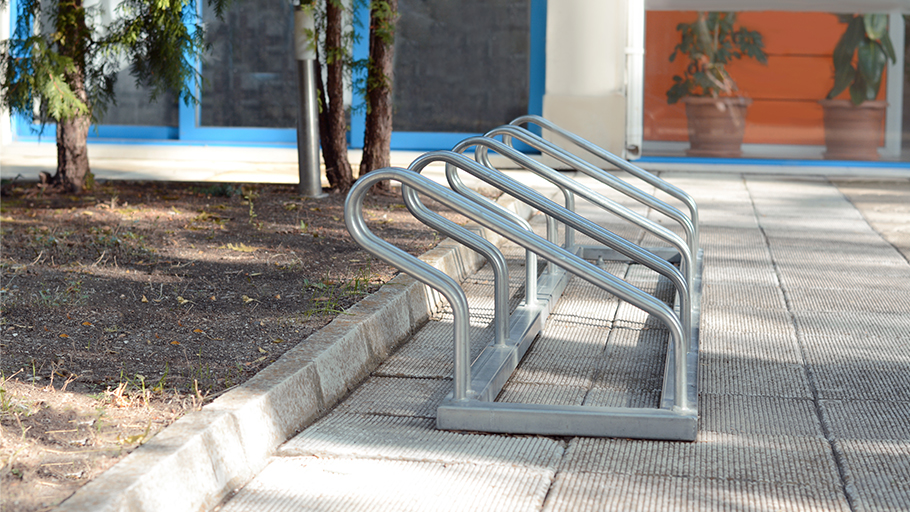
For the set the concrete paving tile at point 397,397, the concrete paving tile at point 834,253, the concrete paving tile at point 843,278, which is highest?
the concrete paving tile at point 834,253

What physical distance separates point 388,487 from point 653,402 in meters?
1.10

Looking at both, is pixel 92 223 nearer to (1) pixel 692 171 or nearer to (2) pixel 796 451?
(2) pixel 796 451

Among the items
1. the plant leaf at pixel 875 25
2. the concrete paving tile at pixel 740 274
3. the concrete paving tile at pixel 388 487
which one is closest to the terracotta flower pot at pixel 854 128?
the plant leaf at pixel 875 25

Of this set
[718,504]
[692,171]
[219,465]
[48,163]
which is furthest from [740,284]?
[48,163]

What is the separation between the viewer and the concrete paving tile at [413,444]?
102 inches

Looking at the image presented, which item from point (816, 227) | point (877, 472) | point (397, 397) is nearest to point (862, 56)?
point (816, 227)

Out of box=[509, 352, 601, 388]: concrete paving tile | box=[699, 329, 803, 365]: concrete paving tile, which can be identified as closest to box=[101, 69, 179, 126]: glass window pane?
box=[509, 352, 601, 388]: concrete paving tile

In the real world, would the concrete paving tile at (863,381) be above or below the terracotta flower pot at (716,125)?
below

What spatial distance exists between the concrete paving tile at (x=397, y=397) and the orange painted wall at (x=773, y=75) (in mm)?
7186

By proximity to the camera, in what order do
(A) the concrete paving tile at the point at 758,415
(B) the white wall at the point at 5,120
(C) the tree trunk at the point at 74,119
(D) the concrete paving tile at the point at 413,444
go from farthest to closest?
1. (B) the white wall at the point at 5,120
2. (C) the tree trunk at the point at 74,119
3. (A) the concrete paving tile at the point at 758,415
4. (D) the concrete paving tile at the point at 413,444

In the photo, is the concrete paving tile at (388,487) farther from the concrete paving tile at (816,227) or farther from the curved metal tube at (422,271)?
the concrete paving tile at (816,227)

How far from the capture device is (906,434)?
276cm

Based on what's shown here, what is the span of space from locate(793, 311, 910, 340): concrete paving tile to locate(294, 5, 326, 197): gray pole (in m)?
3.70

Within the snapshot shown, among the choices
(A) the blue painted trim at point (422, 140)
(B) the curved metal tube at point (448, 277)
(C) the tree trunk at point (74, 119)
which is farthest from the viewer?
(A) the blue painted trim at point (422, 140)
